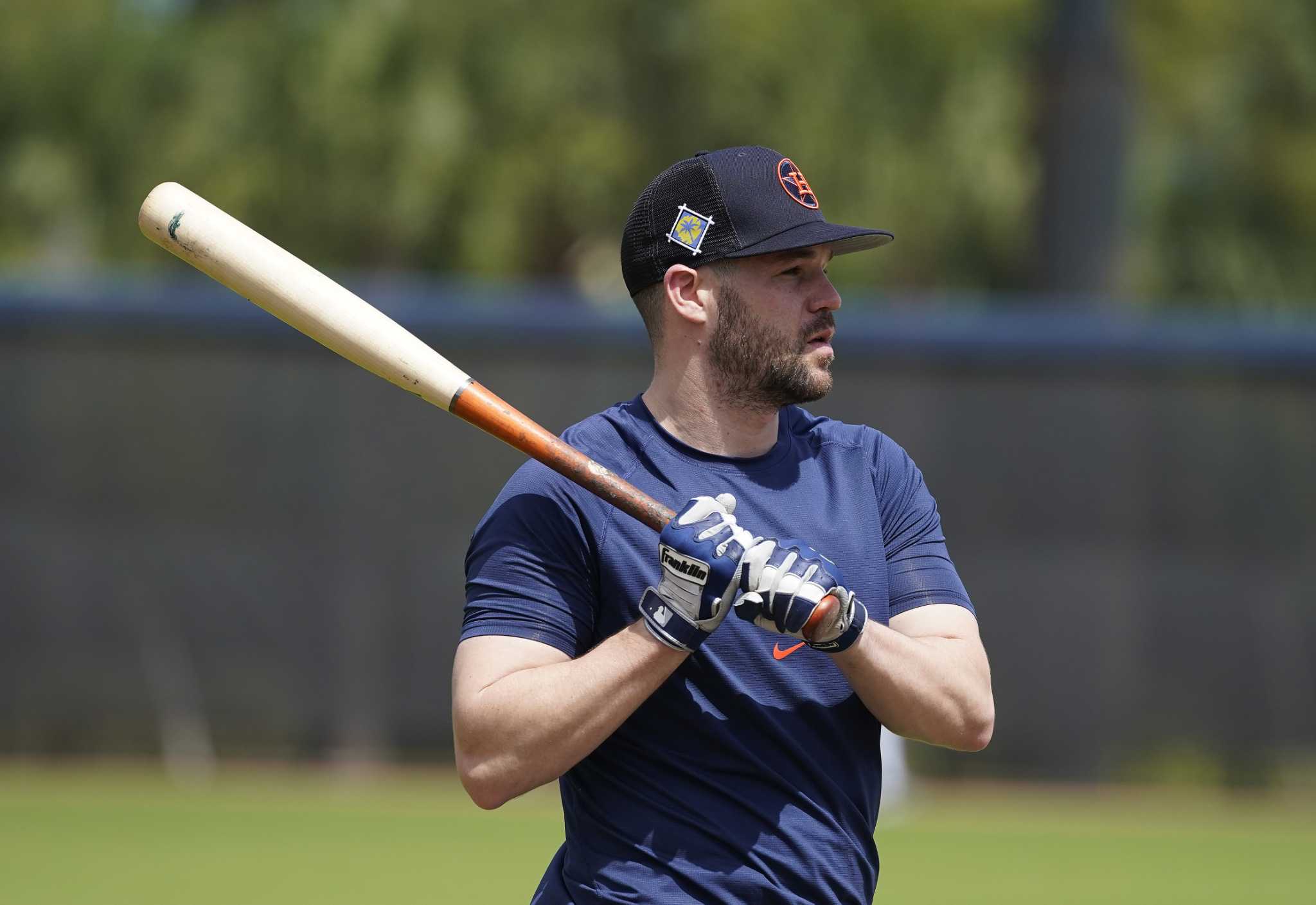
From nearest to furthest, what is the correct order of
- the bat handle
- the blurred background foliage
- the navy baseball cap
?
the bat handle, the navy baseball cap, the blurred background foliage

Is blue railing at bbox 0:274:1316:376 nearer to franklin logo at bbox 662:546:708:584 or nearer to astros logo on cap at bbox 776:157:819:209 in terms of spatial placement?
astros logo on cap at bbox 776:157:819:209

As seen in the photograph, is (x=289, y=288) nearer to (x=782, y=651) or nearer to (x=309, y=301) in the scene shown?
(x=309, y=301)

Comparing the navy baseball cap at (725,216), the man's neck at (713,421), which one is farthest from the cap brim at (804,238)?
the man's neck at (713,421)

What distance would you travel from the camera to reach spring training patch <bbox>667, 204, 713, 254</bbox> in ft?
10.5

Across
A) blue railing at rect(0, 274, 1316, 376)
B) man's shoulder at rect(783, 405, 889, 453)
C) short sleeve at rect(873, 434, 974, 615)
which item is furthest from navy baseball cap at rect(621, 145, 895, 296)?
blue railing at rect(0, 274, 1316, 376)

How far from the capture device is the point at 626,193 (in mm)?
17594

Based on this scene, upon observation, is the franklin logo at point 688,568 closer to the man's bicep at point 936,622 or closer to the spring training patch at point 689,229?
the man's bicep at point 936,622

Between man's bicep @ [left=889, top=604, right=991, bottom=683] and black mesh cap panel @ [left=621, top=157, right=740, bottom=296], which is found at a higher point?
black mesh cap panel @ [left=621, top=157, right=740, bottom=296]

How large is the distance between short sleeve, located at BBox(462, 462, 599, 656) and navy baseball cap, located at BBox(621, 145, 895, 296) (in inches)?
20.4

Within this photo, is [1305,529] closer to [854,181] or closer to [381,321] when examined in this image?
[854,181]

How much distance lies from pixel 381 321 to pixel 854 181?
13.5 m

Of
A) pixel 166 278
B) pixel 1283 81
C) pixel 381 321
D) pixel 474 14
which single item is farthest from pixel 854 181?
pixel 381 321

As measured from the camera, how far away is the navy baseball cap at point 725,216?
3.15m

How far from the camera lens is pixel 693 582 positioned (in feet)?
9.19
